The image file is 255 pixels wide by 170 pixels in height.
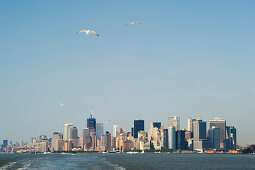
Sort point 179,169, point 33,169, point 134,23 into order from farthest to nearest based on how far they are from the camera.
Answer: point 179,169 → point 33,169 → point 134,23

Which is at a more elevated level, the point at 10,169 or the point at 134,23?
the point at 134,23

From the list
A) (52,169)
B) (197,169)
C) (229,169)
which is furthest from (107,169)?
(229,169)

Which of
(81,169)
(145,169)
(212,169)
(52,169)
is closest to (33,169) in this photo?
(52,169)

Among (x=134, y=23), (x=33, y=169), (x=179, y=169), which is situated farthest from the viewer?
(x=179, y=169)

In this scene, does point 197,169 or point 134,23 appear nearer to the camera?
point 134,23

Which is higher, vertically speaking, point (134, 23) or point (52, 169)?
point (134, 23)

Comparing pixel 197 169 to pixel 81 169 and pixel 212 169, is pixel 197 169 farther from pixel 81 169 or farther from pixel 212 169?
pixel 81 169

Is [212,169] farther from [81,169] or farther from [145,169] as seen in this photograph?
[81,169]

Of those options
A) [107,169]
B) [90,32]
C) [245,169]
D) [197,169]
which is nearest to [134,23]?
[90,32]

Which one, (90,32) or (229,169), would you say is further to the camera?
(229,169)
